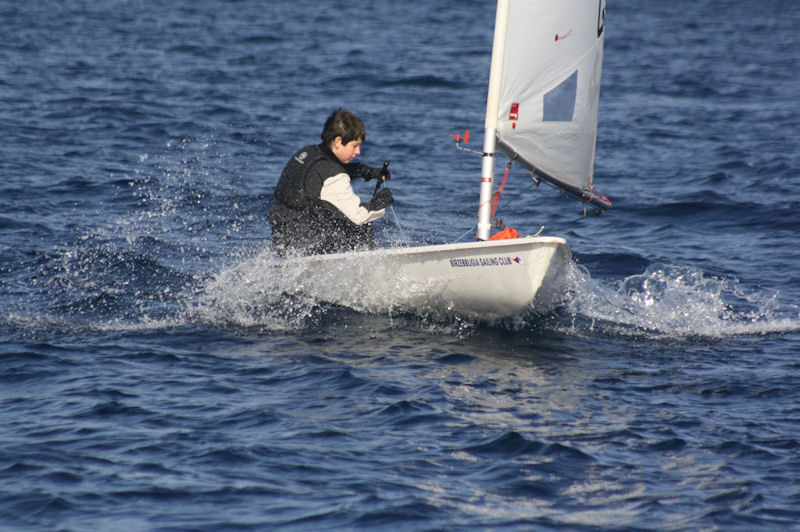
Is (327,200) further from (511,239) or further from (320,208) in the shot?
(511,239)

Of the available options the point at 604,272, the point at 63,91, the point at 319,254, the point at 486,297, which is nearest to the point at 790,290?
the point at 604,272

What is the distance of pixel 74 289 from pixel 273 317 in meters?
1.74

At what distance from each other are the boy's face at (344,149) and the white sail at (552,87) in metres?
1.08

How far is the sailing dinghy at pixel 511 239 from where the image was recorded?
667cm

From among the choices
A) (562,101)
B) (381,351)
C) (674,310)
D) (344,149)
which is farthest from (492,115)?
(674,310)

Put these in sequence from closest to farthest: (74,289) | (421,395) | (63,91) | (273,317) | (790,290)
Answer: (421,395) < (273,317) < (74,289) < (790,290) < (63,91)

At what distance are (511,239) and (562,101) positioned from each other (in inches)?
58.8

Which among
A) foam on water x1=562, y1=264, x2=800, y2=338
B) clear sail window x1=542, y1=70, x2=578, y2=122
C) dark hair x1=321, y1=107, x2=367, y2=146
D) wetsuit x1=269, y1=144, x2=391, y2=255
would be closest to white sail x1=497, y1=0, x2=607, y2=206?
clear sail window x1=542, y1=70, x2=578, y2=122

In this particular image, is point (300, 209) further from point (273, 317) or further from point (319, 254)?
point (273, 317)

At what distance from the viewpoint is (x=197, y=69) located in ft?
66.0

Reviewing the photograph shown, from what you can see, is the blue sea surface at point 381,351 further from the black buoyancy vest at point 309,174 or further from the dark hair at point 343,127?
the dark hair at point 343,127

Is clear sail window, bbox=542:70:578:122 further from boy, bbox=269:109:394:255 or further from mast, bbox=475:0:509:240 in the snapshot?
boy, bbox=269:109:394:255

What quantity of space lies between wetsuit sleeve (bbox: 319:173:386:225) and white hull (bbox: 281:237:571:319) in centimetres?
27

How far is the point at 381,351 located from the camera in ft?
21.2
